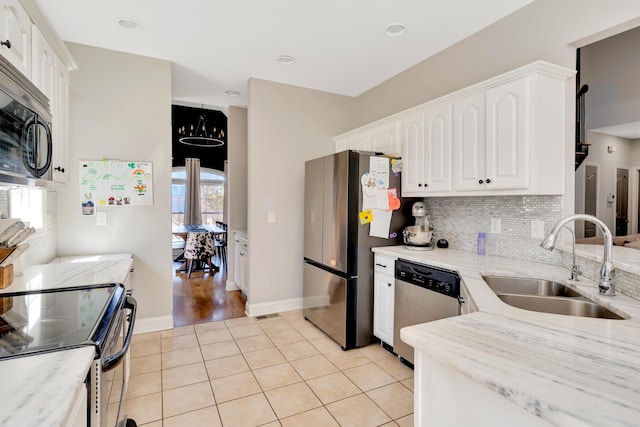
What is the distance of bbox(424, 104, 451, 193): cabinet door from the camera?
259 centimetres

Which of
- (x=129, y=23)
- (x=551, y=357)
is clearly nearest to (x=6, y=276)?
(x=129, y=23)

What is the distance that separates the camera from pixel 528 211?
7.65 feet

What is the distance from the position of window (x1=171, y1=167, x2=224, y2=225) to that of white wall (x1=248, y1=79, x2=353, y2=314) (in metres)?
4.53

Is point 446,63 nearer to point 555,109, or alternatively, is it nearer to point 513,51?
point 513,51

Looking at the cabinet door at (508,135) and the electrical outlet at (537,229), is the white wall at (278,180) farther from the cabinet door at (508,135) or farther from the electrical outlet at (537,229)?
the electrical outlet at (537,229)

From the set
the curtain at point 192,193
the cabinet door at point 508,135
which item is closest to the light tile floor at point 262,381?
the cabinet door at point 508,135

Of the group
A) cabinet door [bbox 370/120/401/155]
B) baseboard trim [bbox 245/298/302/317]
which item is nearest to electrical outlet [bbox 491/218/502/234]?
cabinet door [bbox 370/120/401/155]

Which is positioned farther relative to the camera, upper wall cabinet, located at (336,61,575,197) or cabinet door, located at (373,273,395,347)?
cabinet door, located at (373,273,395,347)

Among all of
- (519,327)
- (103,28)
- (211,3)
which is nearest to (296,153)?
(211,3)

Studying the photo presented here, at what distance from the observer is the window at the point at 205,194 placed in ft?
25.0

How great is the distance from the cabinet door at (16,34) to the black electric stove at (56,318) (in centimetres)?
111

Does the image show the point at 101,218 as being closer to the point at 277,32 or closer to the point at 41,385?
the point at 277,32

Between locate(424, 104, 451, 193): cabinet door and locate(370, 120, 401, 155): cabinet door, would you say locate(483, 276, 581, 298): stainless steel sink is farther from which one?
A: locate(370, 120, 401, 155): cabinet door

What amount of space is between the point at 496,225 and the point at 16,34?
326 cm
